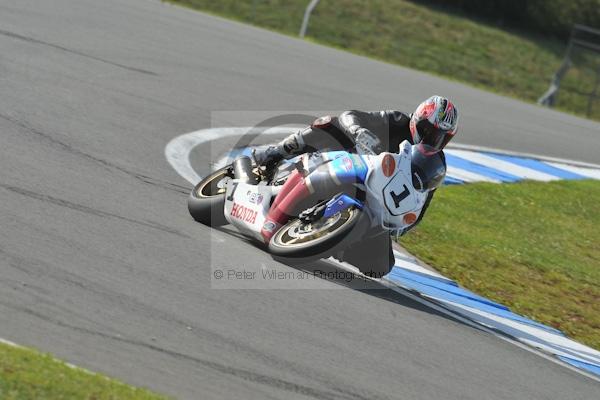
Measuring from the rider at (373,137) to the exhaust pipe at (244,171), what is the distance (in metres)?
0.10

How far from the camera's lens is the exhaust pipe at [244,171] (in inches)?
313

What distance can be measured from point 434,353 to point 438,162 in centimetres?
157

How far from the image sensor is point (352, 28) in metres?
23.6

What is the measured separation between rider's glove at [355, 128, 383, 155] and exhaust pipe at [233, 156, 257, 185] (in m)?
0.92

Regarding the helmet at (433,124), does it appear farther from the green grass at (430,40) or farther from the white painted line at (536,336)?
the green grass at (430,40)

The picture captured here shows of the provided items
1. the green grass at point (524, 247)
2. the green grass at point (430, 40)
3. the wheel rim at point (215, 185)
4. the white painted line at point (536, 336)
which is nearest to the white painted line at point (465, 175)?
the green grass at point (524, 247)

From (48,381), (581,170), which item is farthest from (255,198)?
(581,170)

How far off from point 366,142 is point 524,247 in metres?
4.11

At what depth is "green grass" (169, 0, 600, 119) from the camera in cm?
2284

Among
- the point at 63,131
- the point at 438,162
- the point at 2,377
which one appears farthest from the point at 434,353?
the point at 63,131

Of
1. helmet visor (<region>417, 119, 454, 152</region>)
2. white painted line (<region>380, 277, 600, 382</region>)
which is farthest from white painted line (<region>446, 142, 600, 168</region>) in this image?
helmet visor (<region>417, 119, 454, 152</region>)

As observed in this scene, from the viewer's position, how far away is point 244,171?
8.04 meters

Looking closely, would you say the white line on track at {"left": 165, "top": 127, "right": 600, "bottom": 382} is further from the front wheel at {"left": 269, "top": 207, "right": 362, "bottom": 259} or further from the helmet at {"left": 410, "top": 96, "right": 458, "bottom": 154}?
the helmet at {"left": 410, "top": 96, "right": 458, "bottom": 154}

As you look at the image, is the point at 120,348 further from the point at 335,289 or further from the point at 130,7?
the point at 130,7
